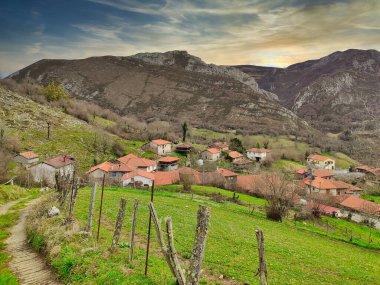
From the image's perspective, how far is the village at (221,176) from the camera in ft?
223

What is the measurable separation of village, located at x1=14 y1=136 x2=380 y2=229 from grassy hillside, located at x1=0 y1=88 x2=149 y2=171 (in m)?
7.80

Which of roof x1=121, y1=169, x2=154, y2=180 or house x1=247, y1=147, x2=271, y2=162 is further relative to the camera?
house x1=247, y1=147, x2=271, y2=162

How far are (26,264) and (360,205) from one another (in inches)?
3045

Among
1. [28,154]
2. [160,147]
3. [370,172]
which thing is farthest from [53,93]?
[370,172]

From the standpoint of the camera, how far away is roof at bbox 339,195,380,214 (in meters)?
71.0

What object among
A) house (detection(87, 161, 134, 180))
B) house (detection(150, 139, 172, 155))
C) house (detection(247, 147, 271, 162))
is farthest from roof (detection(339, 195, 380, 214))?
house (detection(150, 139, 172, 155))

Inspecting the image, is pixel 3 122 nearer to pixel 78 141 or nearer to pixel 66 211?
pixel 78 141

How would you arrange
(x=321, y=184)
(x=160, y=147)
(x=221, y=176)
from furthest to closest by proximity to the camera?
(x=160, y=147) < (x=321, y=184) < (x=221, y=176)

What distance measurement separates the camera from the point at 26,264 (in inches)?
592

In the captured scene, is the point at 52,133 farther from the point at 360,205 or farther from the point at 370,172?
the point at 370,172

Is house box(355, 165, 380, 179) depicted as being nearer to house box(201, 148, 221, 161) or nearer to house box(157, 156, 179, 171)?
house box(201, 148, 221, 161)

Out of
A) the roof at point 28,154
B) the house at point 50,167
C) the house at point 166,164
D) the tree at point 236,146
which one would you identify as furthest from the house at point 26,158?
the tree at point 236,146

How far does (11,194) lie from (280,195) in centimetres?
3534

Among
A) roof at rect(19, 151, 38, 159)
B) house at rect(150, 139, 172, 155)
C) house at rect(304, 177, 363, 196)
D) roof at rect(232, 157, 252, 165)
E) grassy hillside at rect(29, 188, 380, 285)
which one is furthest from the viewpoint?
roof at rect(232, 157, 252, 165)
